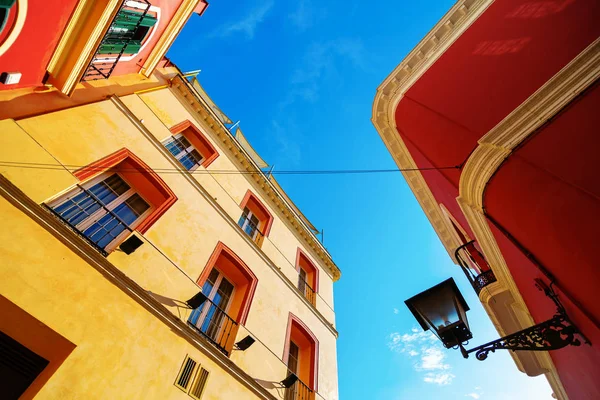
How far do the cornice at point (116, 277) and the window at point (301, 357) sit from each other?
6.83 ft

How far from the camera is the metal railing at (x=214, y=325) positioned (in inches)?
→ 275

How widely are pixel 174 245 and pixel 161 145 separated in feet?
10.8

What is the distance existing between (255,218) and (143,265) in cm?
644

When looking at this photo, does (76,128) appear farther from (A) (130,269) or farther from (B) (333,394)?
(B) (333,394)

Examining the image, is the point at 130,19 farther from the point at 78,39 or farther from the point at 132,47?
the point at 78,39

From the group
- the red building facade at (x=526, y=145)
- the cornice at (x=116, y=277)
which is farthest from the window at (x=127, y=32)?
the red building facade at (x=526, y=145)

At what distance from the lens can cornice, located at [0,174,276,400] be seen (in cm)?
487

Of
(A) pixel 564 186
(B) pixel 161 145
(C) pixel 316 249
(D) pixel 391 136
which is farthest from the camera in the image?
(C) pixel 316 249

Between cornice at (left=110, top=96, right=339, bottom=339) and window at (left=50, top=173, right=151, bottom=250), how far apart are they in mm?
1531

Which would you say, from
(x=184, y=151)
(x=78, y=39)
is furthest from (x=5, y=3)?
(x=184, y=151)

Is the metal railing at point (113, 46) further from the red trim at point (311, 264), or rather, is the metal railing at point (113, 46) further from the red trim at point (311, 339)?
the red trim at point (311, 264)

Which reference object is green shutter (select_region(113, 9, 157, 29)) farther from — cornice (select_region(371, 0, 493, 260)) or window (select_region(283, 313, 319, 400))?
window (select_region(283, 313, 319, 400))

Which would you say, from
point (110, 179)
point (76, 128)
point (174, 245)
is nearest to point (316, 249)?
point (174, 245)

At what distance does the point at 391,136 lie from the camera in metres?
10.9
